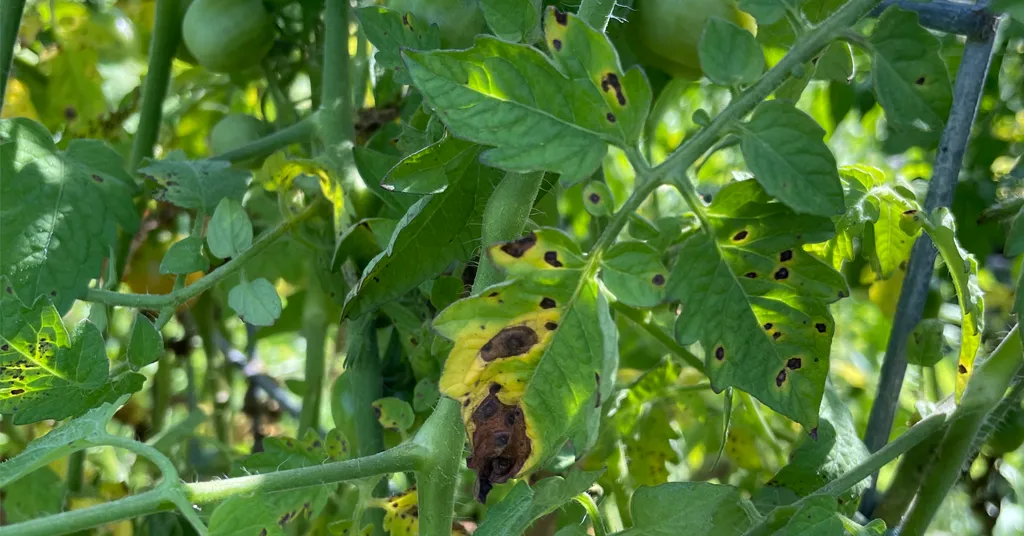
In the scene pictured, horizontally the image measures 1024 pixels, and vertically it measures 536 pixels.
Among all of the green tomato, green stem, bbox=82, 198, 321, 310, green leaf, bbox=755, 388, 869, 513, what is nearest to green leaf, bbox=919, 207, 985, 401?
green leaf, bbox=755, 388, 869, 513

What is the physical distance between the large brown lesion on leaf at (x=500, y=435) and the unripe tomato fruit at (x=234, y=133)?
60 centimetres

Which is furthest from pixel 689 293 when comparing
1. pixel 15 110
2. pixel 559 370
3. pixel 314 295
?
pixel 15 110

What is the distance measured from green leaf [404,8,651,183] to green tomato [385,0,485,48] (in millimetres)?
237

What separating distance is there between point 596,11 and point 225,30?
48 cm

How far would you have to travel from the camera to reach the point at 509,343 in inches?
18.3

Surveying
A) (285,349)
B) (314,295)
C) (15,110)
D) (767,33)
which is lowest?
(285,349)

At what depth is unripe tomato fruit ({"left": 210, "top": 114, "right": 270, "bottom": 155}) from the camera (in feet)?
3.19

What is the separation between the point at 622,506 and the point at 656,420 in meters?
0.10

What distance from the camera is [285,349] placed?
2.97m

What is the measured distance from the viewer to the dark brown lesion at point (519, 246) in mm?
459

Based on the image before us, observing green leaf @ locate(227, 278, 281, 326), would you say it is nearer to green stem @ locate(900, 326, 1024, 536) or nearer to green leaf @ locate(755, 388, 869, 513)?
green leaf @ locate(755, 388, 869, 513)

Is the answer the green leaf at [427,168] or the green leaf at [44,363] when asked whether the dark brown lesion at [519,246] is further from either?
the green leaf at [44,363]

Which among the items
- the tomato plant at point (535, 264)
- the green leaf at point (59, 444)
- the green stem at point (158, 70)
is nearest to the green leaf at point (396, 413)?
the tomato plant at point (535, 264)

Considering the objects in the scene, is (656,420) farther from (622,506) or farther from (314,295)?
(314,295)
